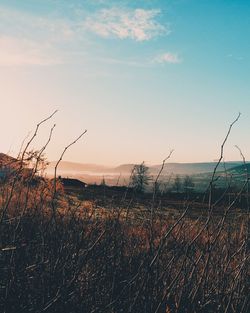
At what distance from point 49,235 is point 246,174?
1632 millimetres

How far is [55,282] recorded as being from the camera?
283 cm

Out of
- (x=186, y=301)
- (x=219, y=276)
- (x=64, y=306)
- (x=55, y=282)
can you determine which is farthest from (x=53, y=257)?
(x=219, y=276)

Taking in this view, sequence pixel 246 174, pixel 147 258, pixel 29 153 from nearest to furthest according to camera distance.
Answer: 1. pixel 147 258
2. pixel 246 174
3. pixel 29 153

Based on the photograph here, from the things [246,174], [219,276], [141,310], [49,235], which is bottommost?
[141,310]

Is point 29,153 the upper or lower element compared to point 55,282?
upper

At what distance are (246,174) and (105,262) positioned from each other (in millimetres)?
1291

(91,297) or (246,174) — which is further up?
(246,174)

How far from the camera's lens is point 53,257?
9.87 ft

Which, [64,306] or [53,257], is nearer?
[64,306]

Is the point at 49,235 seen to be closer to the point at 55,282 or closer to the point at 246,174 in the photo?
the point at 55,282

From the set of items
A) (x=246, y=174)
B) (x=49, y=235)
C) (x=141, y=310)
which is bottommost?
(x=141, y=310)

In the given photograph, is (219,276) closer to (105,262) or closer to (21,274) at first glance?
(105,262)

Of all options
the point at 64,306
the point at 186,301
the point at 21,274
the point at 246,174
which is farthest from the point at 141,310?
the point at 246,174

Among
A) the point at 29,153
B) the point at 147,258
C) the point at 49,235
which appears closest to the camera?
the point at 147,258
